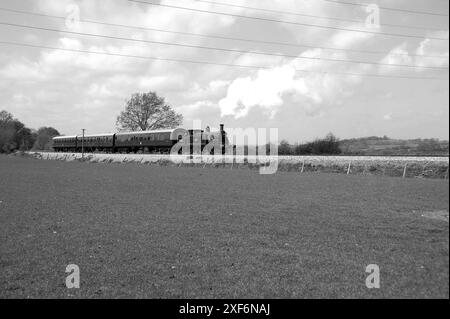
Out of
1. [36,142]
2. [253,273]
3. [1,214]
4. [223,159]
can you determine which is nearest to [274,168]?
[223,159]

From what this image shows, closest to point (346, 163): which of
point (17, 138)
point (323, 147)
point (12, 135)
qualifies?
point (323, 147)

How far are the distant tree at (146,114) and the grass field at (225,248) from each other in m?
52.0

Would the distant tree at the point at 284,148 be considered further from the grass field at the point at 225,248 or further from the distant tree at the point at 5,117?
the distant tree at the point at 5,117

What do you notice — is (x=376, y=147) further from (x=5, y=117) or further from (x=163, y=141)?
(x=5, y=117)

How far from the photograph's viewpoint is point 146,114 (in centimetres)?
6531

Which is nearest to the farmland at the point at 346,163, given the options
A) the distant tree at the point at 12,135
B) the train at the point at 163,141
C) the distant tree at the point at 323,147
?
the train at the point at 163,141

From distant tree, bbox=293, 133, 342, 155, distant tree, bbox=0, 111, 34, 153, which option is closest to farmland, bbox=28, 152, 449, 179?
distant tree, bbox=293, 133, 342, 155

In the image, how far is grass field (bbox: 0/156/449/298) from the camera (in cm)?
495

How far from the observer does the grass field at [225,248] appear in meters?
4.95

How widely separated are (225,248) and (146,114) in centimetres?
5947

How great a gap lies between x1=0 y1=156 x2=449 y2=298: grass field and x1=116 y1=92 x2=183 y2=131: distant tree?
52.0m

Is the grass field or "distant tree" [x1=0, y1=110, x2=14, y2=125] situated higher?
"distant tree" [x1=0, y1=110, x2=14, y2=125]

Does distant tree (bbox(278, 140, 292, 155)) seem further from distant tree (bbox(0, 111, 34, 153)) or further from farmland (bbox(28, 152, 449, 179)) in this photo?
distant tree (bbox(0, 111, 34, 153))

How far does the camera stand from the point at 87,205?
14.0m
